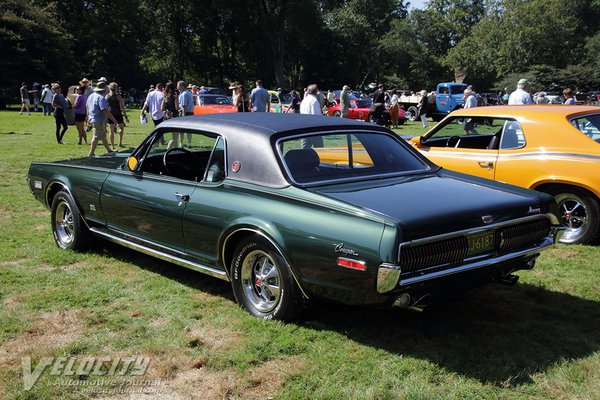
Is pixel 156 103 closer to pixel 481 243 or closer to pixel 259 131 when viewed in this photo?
pixel 259 131

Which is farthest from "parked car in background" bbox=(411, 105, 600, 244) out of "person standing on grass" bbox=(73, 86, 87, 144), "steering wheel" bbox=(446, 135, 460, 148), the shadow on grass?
"person standing on grass" bbox=(73, 86, 87, 144)

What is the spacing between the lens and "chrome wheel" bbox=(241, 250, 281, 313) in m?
4.09

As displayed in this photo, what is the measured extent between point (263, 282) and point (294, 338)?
0.48 meters

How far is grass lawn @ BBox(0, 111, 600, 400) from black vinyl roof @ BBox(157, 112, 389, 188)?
103 centimetres

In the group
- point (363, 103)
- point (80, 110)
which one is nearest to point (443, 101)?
point (363, 103)

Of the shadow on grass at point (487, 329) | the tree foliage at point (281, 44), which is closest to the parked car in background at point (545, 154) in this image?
the shadow on grass at point (487, 329)

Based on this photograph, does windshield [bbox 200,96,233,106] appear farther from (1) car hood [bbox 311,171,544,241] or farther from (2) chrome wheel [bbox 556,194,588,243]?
(1) car hood [bbox 311,171,544,241]

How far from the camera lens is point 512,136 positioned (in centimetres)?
678

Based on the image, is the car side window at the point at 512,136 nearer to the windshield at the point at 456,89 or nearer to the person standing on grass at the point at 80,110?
the person standing on grass at the point at 80,110

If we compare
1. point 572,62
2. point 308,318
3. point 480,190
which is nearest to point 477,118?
point 480,190

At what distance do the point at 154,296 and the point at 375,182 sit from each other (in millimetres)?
2009

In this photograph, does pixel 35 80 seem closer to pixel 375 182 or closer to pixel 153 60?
pixel 153 60

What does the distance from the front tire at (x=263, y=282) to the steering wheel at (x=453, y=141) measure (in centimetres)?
413

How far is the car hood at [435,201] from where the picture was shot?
3.53m
